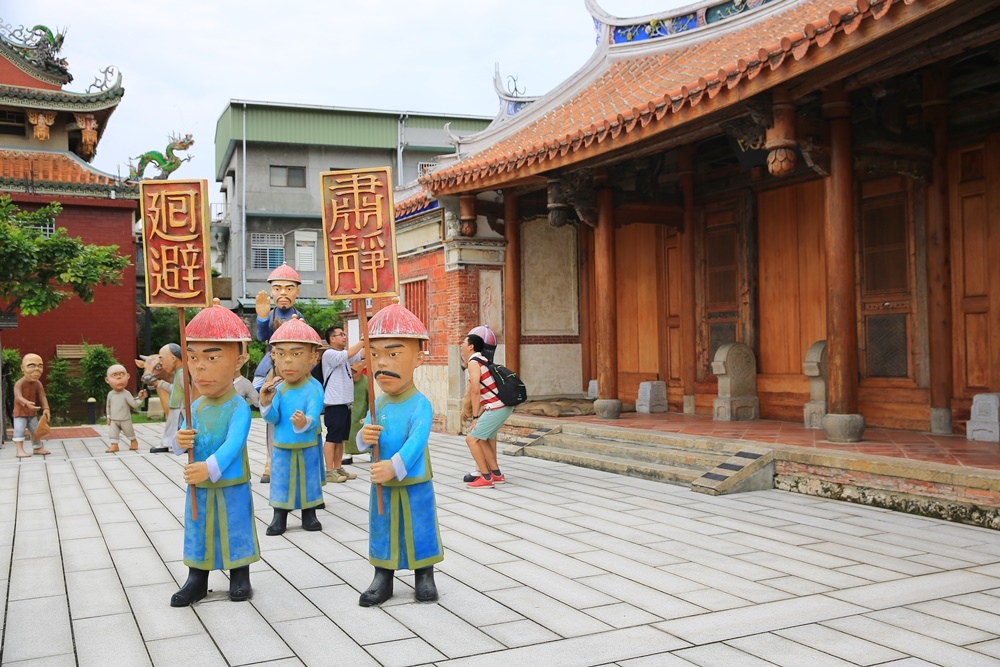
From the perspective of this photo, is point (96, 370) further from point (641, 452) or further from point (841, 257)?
point (841, 257)

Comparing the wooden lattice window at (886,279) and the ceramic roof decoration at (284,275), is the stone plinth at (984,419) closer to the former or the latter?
the wooden lattice window at (886,279)

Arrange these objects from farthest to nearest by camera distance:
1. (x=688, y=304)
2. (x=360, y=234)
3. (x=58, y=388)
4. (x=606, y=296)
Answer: (x=58, y=388), (x=688, y=304), (x=606, y=296), (x=360, y=234)

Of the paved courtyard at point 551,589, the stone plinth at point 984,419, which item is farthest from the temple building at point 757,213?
the paved courtyard at point 551,589

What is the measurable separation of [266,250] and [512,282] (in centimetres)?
1935

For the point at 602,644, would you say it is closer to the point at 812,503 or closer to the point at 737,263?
the point at 812,503

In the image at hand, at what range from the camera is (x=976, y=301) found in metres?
7.46

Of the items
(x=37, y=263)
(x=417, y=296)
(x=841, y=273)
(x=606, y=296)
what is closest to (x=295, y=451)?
(x=841, y=273)

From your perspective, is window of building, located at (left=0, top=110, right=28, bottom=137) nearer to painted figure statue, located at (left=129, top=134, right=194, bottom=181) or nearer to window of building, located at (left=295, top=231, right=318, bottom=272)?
painted figure statue, located at (left=129, top=134, right=194, bottom=181)

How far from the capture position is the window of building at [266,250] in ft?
94.0

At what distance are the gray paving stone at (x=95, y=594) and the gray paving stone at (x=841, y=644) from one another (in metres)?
3.09

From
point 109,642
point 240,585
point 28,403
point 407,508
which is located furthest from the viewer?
point 28,403

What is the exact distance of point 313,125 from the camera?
29016 millimetres

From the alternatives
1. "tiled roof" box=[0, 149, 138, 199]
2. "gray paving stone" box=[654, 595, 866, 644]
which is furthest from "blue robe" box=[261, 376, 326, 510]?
"tiled roof" box=[0, 149, 138, 199]

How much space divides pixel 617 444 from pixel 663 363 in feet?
8.78
